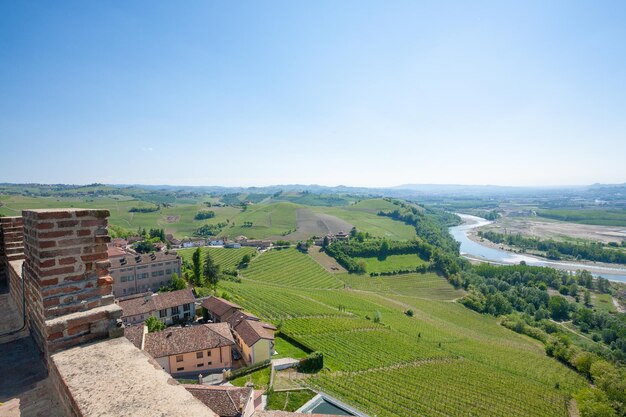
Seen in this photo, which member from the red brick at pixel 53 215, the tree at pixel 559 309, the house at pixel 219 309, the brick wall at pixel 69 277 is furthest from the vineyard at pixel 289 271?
the red brick at pixel 53 215

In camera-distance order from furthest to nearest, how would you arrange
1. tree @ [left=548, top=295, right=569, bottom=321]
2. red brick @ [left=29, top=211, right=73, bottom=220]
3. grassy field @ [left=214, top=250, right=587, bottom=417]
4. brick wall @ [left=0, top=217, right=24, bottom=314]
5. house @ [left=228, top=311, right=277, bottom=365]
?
1. tree @ [left=548, top=295, right=569, bottom=321]
2. house @ [left=228, top=311, right=277, bottom=365]
3. grassy field @ [left=214, top=250, right=587, bottom=417]
4. brick wall @ [left=0, top=217, right=24, bottom=314]
5. red brick @ [left=29, top=211, right=73, bottom=220]

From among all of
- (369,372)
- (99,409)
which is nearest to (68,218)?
(99,409)

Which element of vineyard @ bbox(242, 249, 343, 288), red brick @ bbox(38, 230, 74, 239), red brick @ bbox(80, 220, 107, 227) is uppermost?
red brick @ bbox(80, 220, 107, 227)

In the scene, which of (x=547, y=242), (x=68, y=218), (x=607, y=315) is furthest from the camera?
(x=547, y=242)

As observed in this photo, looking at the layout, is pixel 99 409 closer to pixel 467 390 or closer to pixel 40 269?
pixel 40 269

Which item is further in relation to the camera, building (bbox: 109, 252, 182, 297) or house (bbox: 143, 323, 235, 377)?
building (bbox: 109, 252, 182, 297)

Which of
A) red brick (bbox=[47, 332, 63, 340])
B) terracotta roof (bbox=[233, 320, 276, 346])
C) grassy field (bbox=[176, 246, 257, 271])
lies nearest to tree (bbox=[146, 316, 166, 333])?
terracotta roof (bbox=[233, 320, 276, 346])

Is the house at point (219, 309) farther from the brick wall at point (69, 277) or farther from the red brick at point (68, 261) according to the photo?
the red brick at point (68, 261)

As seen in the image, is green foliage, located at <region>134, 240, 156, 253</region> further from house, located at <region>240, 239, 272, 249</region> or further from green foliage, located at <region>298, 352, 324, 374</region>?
green foliage, located at <region>298, 352, 324, 374</region>
